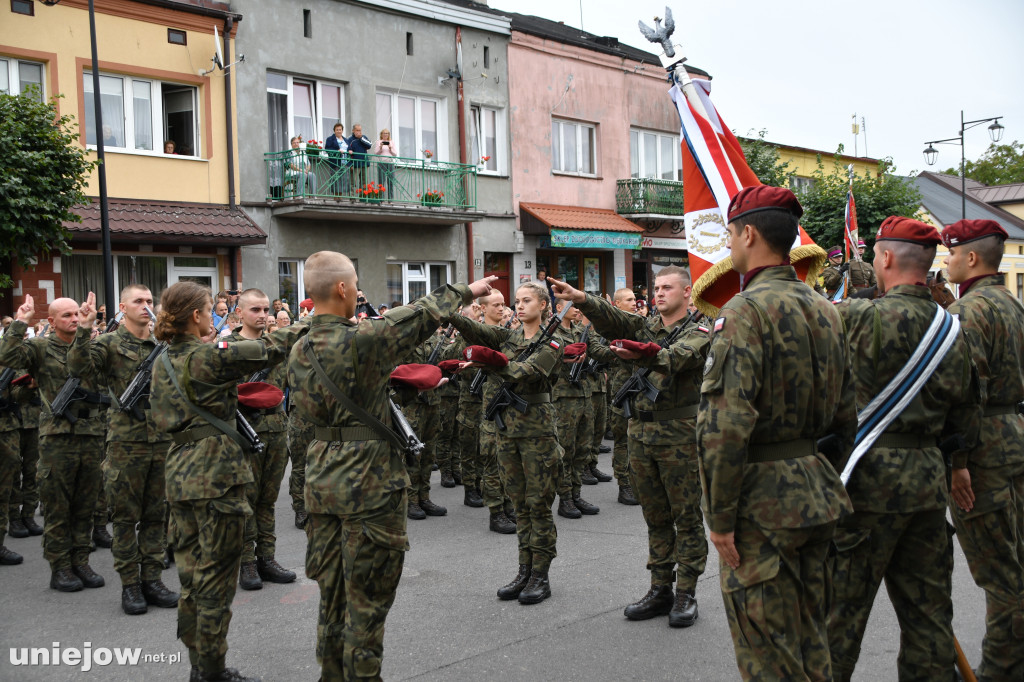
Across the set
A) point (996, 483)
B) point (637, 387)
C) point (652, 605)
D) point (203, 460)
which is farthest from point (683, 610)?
point (203, 460)

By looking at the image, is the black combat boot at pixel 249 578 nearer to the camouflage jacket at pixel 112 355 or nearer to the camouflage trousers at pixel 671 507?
the camouflage jacket at pixel 112 355

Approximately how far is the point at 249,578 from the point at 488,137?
17764 millimetres

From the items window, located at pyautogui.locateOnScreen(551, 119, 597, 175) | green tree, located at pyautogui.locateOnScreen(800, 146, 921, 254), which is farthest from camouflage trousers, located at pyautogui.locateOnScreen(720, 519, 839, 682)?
green tree, located at pyautogui.locateOnScreen(800, 146, 921, 254)

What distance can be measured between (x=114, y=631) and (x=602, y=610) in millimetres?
3260

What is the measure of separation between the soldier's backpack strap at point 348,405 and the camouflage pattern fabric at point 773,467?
1.62 metres

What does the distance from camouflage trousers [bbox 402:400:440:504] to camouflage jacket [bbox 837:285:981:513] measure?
5.61 m

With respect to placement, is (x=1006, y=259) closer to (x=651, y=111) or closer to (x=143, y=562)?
(x=651, y=111)

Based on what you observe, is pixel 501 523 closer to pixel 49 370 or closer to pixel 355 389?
pixel 49 370

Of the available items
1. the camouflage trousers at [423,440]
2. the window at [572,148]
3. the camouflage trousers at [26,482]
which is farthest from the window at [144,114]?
the camouflage trousers at [423,440]

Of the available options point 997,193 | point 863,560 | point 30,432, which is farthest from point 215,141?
point 997,193

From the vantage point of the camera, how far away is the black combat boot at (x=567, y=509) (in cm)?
884

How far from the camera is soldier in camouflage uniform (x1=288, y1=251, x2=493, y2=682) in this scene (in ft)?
13.8

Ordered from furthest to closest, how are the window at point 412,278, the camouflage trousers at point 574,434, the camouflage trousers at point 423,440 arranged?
the window at point 412,278 < the camouflage trousers at point 574,434 < the camouflage trousers at point 423,440

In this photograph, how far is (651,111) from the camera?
26609mm
